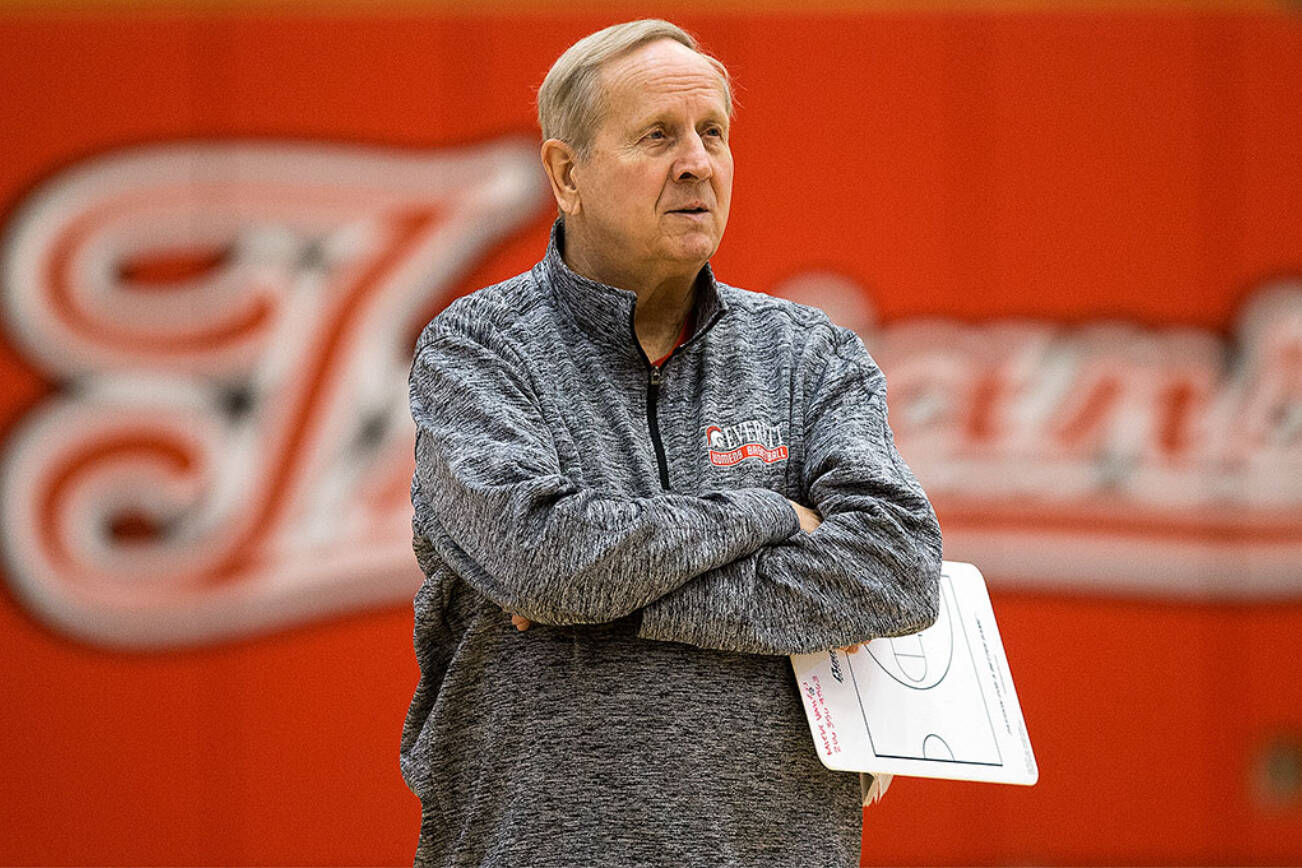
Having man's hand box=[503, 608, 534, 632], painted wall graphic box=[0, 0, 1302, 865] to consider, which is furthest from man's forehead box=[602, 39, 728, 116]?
painted wall graphic box=[0, 0, 1302, 865]

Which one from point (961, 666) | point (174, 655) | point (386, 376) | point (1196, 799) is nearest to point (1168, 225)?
point (1196, 799)

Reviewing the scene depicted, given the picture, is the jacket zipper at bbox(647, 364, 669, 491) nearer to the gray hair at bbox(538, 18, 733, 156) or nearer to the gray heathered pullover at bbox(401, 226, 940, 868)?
the gray heathered pullover at bbox(401, 226, 940, 868)

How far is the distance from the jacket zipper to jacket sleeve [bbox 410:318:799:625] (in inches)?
3.3

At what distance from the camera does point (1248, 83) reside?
386 cm

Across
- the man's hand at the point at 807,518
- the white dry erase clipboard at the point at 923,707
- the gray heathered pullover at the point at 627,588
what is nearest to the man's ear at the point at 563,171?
the gray heathered pullover at the point at 627,588

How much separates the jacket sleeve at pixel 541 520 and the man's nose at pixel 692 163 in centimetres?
29

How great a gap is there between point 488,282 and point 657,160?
2142 mm

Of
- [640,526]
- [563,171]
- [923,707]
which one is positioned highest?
[563,171]

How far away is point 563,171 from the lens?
1.73 meters

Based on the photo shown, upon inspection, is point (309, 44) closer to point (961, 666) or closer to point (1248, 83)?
point (1248, 83)

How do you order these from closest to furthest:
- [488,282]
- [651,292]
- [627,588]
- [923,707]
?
[627,588] < [923,707] < [651,292] < [488,282]

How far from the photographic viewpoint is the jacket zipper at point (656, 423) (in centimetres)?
161

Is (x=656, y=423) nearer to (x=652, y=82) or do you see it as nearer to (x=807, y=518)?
(x=807, y=518)

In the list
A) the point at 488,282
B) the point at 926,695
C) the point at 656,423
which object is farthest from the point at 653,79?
the point at 488,282
